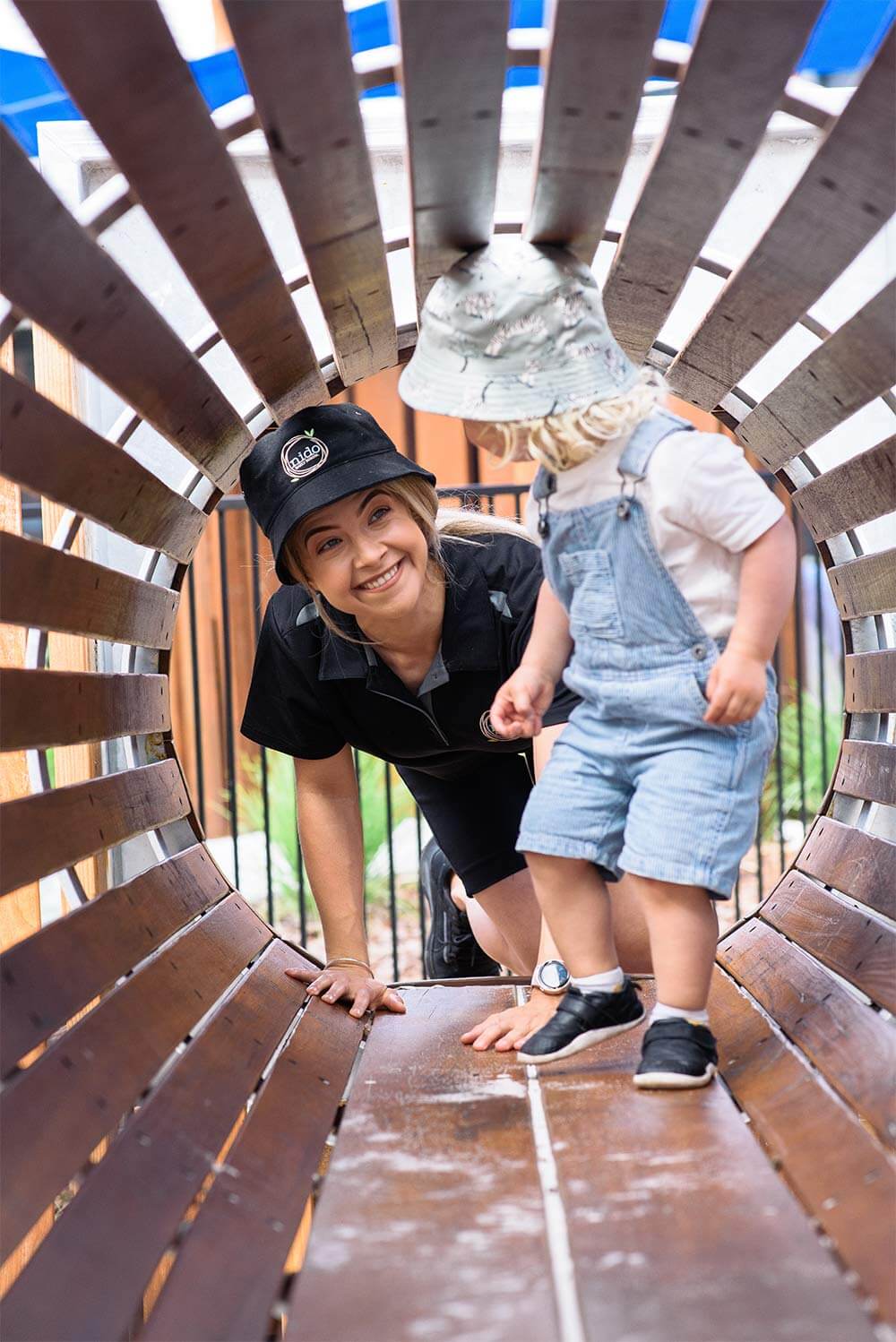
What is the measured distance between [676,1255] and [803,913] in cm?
150

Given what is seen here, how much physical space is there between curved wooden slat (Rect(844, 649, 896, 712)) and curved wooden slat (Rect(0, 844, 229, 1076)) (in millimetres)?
1542

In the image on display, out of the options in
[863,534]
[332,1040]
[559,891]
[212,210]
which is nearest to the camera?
[212,210]

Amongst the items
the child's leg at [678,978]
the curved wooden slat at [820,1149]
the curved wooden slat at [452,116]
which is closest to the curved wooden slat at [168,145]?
the curved wooden slat at [452,116]

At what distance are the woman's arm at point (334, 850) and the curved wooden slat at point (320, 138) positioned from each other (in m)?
1.13

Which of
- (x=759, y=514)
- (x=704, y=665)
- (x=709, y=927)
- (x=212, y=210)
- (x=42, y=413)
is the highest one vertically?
(x=212, y=210)

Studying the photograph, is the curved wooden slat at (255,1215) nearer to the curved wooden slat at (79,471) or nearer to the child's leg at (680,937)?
the child's leg at (680,937)

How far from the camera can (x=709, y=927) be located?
6.39 feet

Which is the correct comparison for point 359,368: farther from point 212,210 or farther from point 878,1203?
point 878,1203

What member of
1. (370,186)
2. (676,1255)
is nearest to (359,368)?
(370,186)

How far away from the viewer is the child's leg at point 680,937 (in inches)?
75.5

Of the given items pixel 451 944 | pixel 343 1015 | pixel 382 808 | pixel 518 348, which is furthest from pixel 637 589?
pixel 382 808

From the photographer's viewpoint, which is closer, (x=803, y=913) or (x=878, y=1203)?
(x=878, y=1203)

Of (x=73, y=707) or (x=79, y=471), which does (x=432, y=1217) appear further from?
(x=79, y=471)

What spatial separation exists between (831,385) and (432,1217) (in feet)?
4.94
